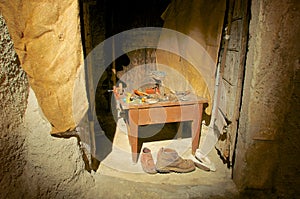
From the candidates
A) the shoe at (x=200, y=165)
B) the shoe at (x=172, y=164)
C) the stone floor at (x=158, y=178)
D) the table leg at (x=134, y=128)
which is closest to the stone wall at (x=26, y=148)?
the stone floor at (x=158, y=178)

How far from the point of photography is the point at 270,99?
1234mm

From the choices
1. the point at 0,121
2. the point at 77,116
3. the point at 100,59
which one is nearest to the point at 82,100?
the point at 77,116

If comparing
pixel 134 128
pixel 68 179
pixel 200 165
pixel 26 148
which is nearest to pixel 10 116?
pixel 26 148

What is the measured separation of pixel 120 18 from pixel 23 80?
207cm

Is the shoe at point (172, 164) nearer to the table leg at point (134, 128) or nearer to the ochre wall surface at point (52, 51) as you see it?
the table leg at point (134, 128)

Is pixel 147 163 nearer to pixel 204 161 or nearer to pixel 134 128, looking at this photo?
pixel 134 128

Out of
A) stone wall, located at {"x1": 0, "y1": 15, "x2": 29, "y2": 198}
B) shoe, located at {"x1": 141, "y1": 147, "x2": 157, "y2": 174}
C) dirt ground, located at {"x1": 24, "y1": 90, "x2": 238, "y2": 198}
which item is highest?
stone wall, located at {"x1": 0, "y1": 15, "x2": 29, "y2": 198}

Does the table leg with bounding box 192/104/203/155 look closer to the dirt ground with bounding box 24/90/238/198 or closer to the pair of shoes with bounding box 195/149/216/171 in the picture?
the pair of shoes with bounding box 195/149/216/171

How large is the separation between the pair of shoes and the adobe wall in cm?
43

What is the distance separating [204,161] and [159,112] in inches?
25.3

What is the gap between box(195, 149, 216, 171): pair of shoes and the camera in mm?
1856

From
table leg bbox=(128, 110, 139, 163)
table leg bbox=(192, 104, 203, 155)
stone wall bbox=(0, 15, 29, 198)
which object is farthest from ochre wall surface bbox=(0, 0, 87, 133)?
table leg bbox=(192, 104, 203, 155)

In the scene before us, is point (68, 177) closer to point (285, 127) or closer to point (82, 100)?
point (82, 100)

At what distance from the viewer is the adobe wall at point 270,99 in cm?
113
